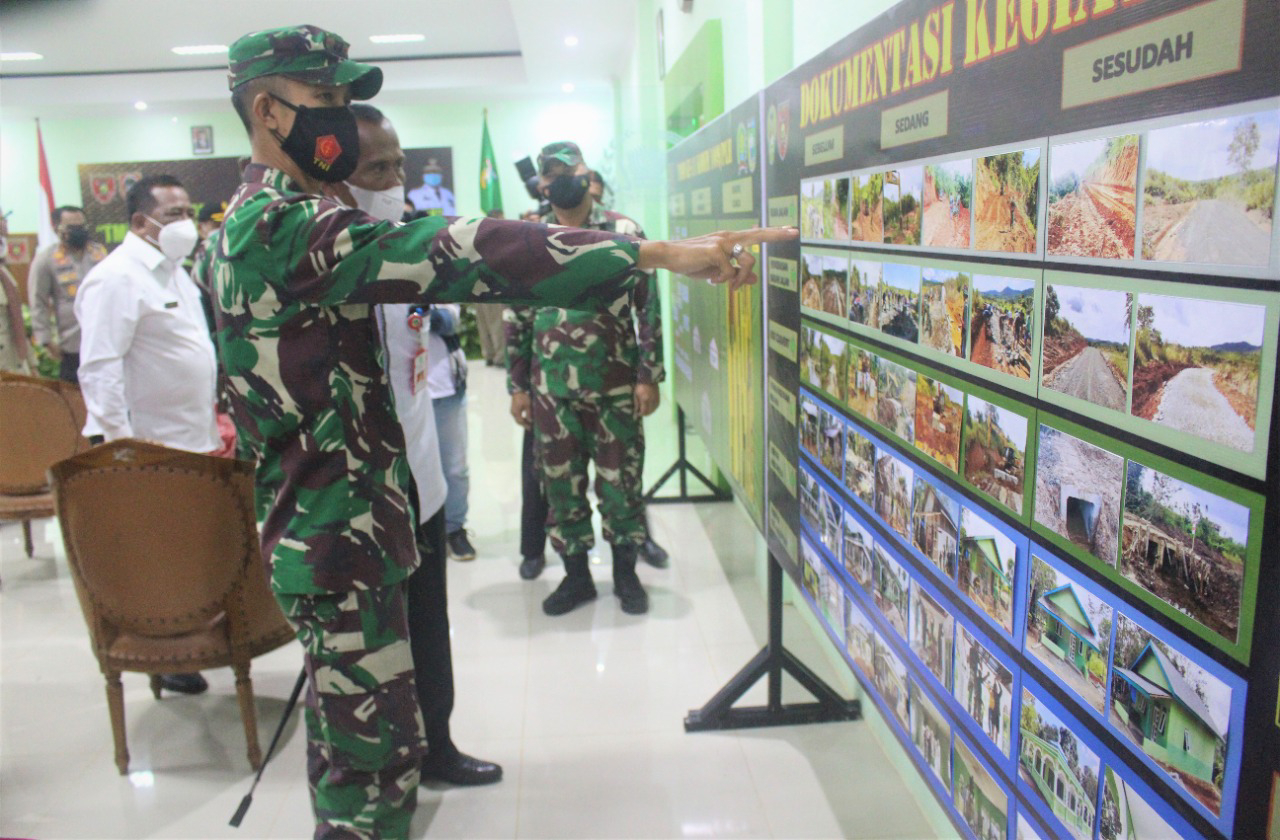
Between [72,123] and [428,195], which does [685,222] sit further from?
[72,123]

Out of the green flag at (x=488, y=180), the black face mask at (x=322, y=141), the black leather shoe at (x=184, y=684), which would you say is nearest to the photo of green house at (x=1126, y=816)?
the black face mask at (x=322, y=141)

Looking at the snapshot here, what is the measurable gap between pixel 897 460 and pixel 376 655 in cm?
98

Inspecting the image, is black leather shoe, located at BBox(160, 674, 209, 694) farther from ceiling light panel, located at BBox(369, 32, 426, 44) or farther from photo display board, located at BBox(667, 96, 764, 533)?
ceiling light panel, located at BBox(369, 32, 426, 44)

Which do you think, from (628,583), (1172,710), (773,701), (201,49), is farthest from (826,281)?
(201,49)

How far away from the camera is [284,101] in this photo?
1.46 meters

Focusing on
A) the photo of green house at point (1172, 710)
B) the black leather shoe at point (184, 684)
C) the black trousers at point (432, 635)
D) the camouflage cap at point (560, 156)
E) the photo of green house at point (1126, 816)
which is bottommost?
the black leather shoe at point (184, 684)

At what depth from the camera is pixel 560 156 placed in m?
3.06

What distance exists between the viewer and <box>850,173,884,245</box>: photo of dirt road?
1.42 meters

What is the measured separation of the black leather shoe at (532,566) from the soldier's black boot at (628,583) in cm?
45

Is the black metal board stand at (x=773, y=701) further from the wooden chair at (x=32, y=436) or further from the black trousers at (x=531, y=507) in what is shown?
the wooden chair at (x=32, y=436)

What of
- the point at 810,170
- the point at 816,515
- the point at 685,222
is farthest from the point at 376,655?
the point at 685,222

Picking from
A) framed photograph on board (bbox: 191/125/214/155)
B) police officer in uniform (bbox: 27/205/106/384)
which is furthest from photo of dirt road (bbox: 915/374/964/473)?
framed photograph on board (bbox: 191/125/214/155)

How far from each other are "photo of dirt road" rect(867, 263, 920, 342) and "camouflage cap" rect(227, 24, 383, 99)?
3.16 ft

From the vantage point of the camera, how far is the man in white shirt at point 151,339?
9.11 ft
